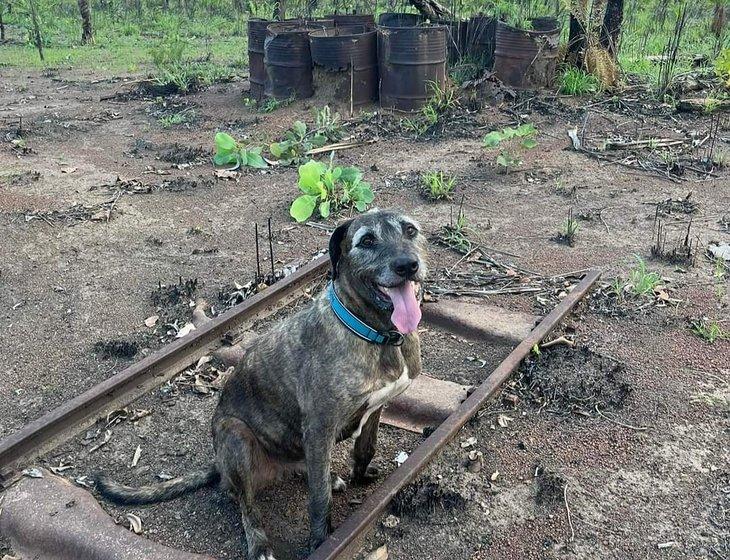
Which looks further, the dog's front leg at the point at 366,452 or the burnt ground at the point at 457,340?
the dog's front leg at the point at 366,452

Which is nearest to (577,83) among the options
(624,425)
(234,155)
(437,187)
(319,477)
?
(437,187)

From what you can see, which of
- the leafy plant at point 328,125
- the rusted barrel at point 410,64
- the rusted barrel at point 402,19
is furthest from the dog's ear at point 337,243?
the rusted barrel at point 402,19

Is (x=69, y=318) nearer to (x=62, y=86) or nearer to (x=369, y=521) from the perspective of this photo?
(x=369, y=521)

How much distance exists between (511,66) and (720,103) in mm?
3358

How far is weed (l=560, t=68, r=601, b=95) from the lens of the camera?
12203 millimetres

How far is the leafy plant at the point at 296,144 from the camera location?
966 centimetres

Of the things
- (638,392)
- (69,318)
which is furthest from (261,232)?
(638,392)

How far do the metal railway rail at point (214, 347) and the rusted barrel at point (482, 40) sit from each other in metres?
8.05

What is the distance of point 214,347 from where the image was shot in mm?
5078

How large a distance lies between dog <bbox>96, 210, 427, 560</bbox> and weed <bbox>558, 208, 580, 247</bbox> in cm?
374

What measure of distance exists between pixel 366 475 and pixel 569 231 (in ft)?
12.8

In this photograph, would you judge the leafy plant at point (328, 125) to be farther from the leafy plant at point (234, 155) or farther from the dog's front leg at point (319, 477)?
the dog's front leg at point (319, 477)

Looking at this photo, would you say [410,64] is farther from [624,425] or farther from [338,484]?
[338,484]

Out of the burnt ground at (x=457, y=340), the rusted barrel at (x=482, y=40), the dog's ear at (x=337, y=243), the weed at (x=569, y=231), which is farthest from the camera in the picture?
the rusted barrel at (x=482, y=40)
